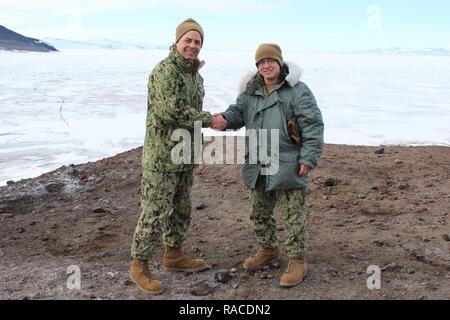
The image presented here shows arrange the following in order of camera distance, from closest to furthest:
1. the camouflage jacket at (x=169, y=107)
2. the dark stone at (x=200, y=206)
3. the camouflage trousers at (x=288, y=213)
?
the camouflage jacket at (x=169, y=107) → the camouflage trousers at (x=288, y=213) → the dark stone at (x=200, y=206)

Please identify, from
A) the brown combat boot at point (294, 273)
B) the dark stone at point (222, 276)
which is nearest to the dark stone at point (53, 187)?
the dark stone at point (222, 276)

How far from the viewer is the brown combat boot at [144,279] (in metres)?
3.90

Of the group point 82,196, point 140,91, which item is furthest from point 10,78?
point 82,196

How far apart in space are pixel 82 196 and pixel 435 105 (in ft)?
51.6

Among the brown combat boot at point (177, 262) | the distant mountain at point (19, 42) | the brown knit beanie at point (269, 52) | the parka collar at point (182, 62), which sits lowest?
the brown combat boot at point (177, 262)

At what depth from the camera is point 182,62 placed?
3.68 m

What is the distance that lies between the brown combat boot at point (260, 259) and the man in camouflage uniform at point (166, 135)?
71 centimetres

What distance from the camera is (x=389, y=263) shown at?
4.36 m

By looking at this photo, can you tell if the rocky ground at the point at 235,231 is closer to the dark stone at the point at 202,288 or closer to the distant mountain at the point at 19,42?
the dark stone at the point at 202,288

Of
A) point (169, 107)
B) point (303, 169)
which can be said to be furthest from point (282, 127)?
point (169, 107)

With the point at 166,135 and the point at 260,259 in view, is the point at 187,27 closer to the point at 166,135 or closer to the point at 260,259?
the point at 166,135

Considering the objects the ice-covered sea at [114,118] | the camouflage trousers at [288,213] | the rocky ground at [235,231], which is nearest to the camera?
the camouflage trousers at [288,213]

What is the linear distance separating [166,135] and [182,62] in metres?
0.52

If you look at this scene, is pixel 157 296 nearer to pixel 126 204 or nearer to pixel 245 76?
pixel 245 76
